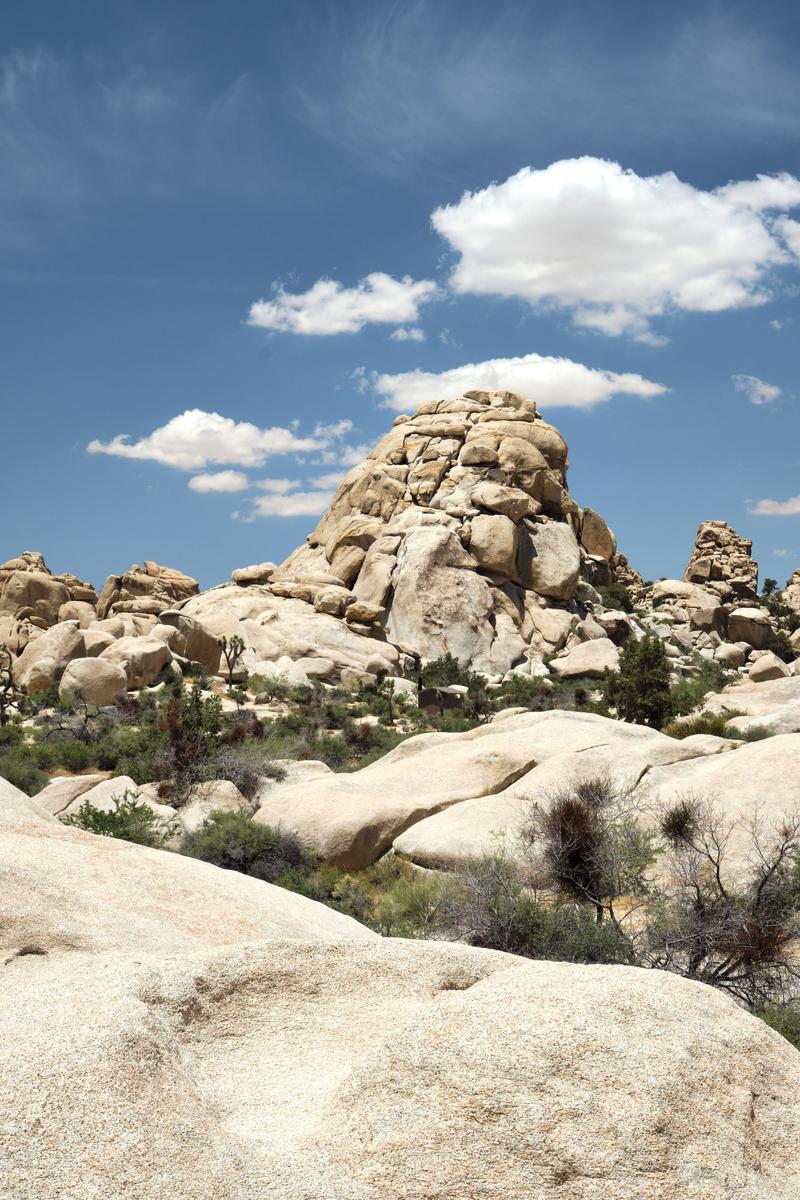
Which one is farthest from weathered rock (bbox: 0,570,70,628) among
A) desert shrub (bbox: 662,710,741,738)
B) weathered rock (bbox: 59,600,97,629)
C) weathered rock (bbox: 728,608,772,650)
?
weathered rock (bbox: 728,608,772,650)

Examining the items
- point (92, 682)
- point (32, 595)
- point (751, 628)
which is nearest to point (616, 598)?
point (751, 628)

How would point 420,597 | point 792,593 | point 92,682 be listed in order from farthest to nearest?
point 792,593 < point 420,597 < point 92,682

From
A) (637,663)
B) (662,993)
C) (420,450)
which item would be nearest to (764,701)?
(637,663)

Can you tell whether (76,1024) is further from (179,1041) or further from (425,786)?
(425,786)

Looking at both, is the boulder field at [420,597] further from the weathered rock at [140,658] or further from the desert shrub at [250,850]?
the desert shrub at [250,850]

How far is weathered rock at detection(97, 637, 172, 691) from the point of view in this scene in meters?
34.8

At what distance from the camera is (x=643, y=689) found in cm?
2988

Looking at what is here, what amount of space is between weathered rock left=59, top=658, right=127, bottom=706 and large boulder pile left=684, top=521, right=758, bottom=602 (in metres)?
41.7

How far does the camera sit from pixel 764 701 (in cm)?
2422

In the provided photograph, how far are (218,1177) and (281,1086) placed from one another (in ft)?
2.53

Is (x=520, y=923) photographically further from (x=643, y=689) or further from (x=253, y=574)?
(x=253, y=574)

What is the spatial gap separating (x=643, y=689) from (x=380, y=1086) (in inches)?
1069

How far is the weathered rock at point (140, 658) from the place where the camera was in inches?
1369

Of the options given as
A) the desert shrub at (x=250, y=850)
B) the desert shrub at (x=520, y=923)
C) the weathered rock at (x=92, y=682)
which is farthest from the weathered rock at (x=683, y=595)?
the desert shrub at (x=520, y=923)
